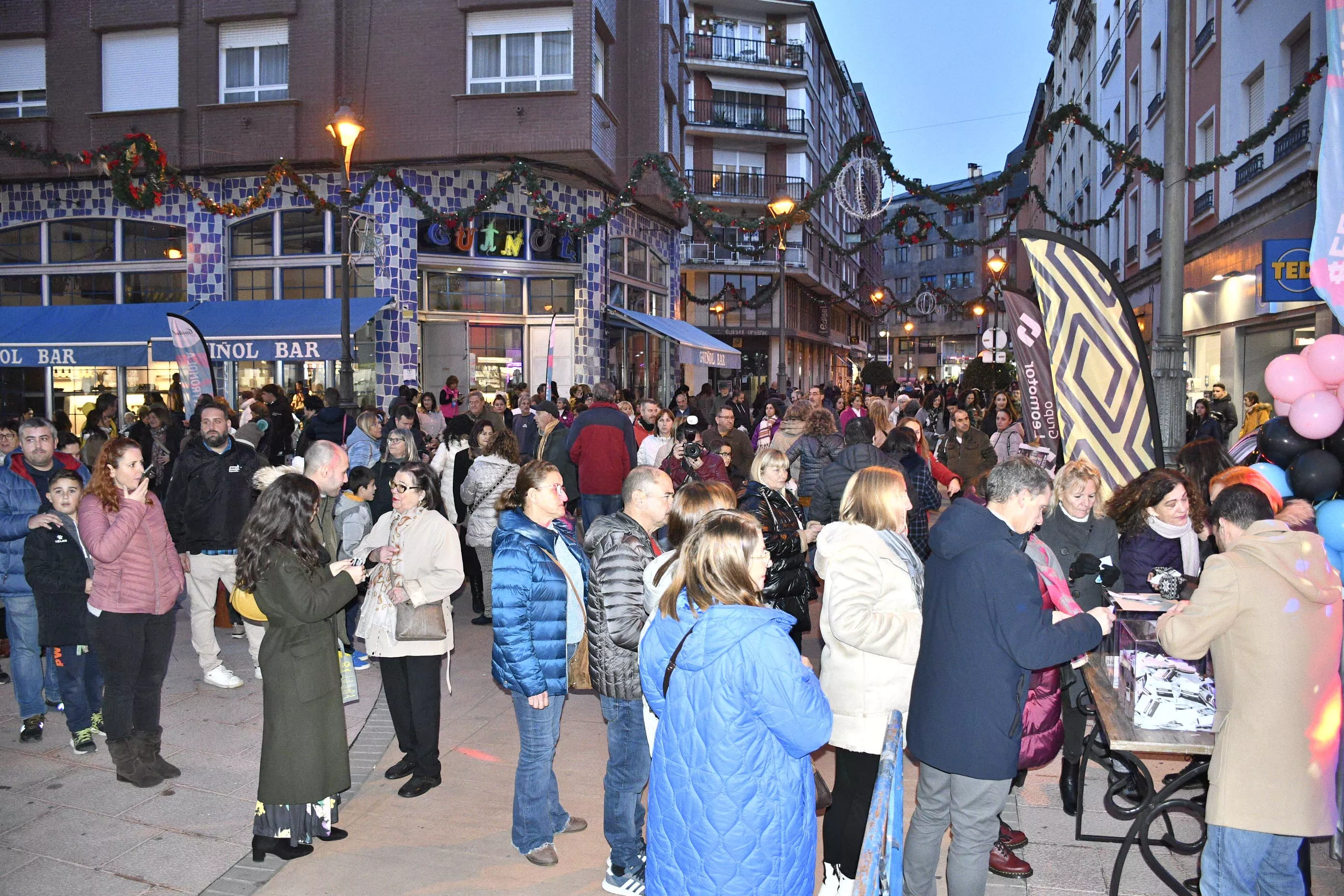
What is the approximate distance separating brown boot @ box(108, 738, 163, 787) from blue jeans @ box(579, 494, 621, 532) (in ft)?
16.6

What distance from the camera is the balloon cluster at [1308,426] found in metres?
5.50

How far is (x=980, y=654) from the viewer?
3.68 meters

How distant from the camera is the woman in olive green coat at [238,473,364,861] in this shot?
180 inches

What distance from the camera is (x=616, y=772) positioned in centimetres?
455

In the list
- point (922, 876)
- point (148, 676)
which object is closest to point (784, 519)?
point (922, 876)

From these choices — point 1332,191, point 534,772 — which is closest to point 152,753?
point 534,772

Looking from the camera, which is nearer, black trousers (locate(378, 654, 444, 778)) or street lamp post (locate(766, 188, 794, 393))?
black trousers (locate(378, 654, 444, 778))

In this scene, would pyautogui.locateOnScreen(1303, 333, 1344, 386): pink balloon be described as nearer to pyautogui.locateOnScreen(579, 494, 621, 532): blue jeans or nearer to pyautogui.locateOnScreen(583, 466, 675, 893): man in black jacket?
pyautogui.locateOnScreen(583, 466, 675, 893): man in black jacket

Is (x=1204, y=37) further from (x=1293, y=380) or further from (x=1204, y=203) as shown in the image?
(x=1293, y=380)

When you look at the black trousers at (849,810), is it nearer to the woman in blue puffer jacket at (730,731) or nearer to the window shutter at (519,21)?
the woman in blue puffer jacket at (730,731)

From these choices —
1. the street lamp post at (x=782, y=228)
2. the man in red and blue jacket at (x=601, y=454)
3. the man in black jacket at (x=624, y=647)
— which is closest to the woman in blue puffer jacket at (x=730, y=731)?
the man in black jacket at (x=624, y=647)

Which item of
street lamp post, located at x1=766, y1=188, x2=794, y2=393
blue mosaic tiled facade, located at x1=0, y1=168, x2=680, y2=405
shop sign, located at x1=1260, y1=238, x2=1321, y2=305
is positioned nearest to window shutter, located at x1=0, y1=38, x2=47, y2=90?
blue mosaic tiled facade, located at x1=0, y1=168, x2=680, y2=405

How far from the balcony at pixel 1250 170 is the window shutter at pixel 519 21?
12148 millimetres

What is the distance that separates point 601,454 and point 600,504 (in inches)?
21.3
